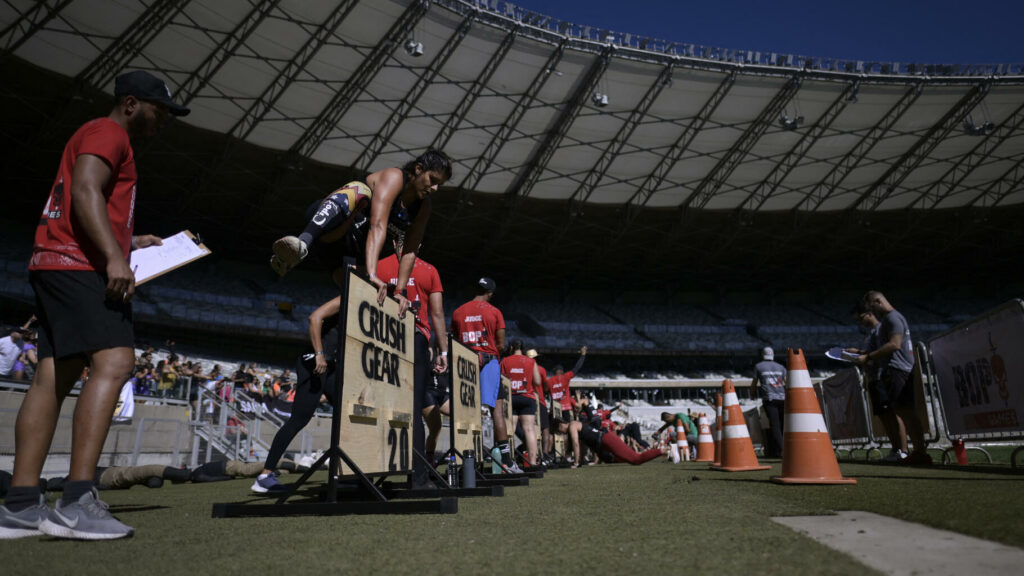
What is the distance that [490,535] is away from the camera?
6.60 feet

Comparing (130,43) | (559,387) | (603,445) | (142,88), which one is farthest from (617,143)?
(142,88)

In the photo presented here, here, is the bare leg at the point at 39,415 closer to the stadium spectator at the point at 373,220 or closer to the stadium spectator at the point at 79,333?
the stadium spectator at the point at 79,333

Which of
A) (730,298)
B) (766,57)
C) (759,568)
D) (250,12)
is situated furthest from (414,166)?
(730,298)

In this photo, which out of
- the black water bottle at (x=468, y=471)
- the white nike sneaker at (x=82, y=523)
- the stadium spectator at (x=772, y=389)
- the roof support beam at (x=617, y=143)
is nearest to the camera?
the white nike sneaker at (x=82, y=523)

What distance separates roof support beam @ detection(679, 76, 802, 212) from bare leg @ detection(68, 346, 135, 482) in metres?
24.5

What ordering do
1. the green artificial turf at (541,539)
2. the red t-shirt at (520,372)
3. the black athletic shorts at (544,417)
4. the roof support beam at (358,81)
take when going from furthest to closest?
the roof support beam at (358,81)
the black athletic shorts at (544,417)
the red t-shirt at (520,372)
the green artificial turf at (541,539)

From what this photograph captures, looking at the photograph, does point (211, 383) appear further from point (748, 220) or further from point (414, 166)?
point (748, 220)

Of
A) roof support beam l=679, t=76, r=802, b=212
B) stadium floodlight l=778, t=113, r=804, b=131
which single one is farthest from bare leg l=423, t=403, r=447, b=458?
stadium floodlight l=778, t=113, r=804, b=131

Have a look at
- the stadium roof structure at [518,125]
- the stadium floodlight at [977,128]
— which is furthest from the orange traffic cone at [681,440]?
the stadium floodlight at [977,128]

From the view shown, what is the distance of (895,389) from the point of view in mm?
5750

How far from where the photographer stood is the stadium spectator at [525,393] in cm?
766

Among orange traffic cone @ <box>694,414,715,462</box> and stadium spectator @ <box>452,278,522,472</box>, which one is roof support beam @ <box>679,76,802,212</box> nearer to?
orange traffic cone @ <box>694,414,715,462</box>

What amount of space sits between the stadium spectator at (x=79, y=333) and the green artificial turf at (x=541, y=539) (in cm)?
15

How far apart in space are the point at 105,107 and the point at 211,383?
11557mm
